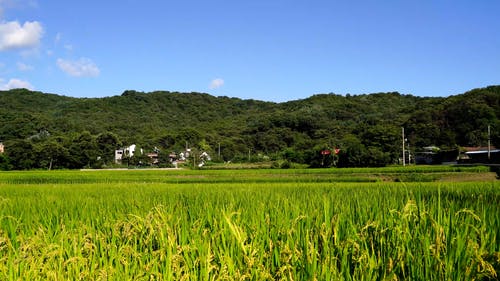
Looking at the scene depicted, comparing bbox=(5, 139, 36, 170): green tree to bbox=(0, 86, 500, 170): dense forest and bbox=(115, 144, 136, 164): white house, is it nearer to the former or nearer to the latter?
bbox=(0, 86, 500, 170): dense forest

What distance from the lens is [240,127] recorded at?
9444 centimetres

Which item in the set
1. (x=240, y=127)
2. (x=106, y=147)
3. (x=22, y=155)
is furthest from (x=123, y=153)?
(x=240, y=127)

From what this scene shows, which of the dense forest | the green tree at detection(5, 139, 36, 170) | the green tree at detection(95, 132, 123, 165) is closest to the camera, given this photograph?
the green tree at detection(5, 139, 36, 170)

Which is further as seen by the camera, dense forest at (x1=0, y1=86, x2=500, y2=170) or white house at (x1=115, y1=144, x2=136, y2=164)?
white house at (x1=115, y1=144, x2=136, y2=164)

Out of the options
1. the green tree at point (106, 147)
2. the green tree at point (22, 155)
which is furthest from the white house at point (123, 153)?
the green tree at point (22, 155)

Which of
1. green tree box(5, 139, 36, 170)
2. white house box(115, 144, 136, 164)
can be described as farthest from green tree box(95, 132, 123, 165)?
green tree box(5, 139, 36, 170)

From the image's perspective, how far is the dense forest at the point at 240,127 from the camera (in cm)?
5634

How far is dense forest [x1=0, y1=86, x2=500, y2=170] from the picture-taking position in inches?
2218

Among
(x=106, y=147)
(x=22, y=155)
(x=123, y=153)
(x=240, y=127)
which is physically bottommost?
(x=22, y=155)

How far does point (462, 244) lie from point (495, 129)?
6594 centimetres

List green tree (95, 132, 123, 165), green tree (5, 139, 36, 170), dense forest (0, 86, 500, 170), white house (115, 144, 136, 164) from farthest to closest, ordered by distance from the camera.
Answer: white house (115, 144, 136, 164) < green tree (95, 132, 123, 165) < dense forest (0, 86, 500, 170) < green tree (5, 139, 36, 170)

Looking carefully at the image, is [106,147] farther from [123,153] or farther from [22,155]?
[22,155]

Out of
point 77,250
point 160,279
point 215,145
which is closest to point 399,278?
point 160,279

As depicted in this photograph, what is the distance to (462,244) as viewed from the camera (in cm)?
261
